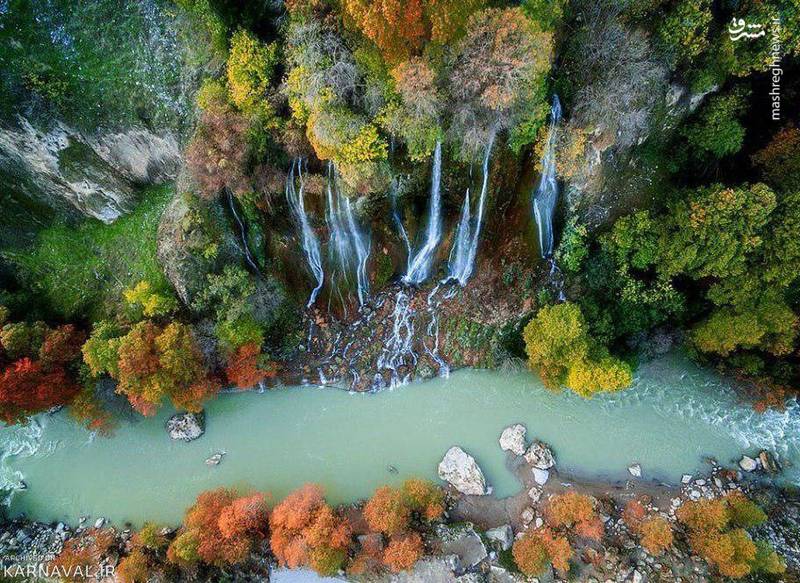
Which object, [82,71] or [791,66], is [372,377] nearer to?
[82,71]

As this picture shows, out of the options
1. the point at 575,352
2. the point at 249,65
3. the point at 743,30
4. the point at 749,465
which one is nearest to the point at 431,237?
the point at 575,352

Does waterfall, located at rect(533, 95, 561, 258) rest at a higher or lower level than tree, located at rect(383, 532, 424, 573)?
higher

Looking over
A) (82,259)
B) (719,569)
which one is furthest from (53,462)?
(719,569)

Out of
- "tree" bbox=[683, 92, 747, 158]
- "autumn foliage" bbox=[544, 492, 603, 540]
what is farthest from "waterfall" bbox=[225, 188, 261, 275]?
"tree" bbox=[683, 92, 747, 158]

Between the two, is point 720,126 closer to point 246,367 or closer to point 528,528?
point 528,528

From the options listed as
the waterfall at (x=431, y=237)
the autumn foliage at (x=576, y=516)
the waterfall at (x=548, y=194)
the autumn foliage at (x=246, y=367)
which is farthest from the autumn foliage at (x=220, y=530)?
the waterfall at (x=548, y=194)

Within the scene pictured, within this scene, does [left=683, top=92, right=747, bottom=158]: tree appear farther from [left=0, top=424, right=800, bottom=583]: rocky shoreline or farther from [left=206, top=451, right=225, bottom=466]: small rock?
[left=206, top=451, right=225, bottom=466]: small rock
